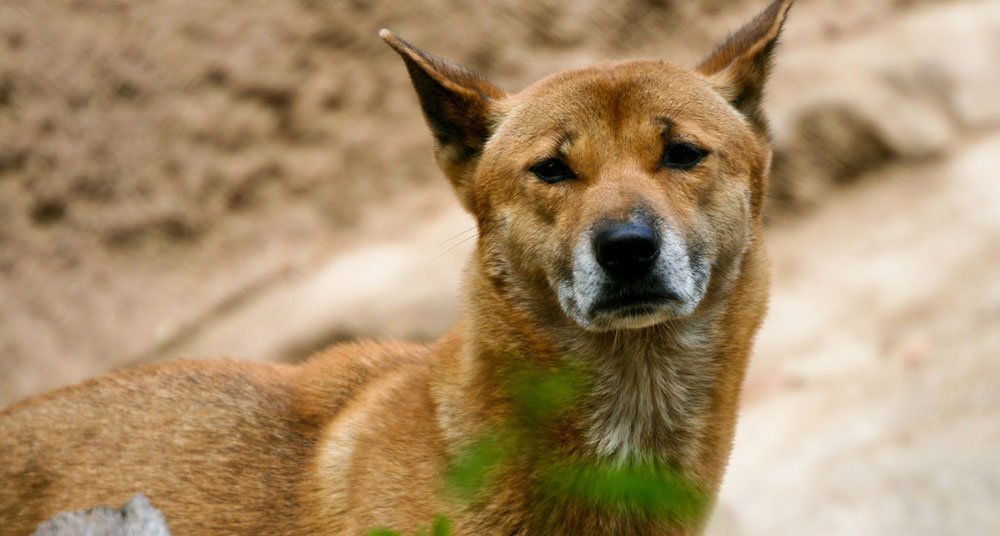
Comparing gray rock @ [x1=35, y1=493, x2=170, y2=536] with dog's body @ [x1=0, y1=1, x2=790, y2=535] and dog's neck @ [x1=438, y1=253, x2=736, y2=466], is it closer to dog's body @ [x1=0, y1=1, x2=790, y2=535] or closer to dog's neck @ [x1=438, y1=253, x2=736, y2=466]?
dog's body @ [x1=0, y1=1, x2=790, y2=535]

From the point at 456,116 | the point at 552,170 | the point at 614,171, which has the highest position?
the point at 456,116

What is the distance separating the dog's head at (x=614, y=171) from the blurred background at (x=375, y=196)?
3.32 metres

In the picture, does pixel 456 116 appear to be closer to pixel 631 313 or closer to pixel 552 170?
pixel 552 170

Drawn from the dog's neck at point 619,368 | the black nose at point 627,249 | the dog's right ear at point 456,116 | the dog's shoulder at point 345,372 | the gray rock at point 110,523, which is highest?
the dog's right ear at point 456,116

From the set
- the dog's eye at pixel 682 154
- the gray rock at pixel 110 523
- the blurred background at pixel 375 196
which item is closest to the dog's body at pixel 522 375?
the dog's eye at pixel 682 154

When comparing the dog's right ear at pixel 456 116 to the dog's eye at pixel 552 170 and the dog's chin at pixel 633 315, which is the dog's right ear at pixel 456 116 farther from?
the dog's chin at pixel 633 315

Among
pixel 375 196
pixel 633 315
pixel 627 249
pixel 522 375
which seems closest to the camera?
pixel 627 249

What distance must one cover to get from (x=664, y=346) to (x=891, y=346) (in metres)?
4.59

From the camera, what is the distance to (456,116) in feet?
14.9

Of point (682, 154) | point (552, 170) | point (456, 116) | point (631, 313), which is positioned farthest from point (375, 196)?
point (631, 313)

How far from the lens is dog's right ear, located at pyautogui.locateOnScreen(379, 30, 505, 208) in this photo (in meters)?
4.49

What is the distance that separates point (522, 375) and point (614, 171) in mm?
761

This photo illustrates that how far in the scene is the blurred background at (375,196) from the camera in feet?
26.0

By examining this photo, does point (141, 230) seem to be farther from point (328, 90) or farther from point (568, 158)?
point (568, 158)
